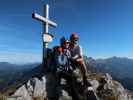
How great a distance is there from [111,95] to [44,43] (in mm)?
5793

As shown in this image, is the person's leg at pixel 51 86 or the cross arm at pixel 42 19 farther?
the cross arm at pixel 42 19

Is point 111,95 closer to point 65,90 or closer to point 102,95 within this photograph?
point 102,95

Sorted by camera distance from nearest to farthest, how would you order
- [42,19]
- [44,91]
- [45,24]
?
[44,91] < [42,19] < [45,24]

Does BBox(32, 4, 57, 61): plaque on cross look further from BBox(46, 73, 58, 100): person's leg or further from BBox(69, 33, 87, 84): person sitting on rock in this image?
BBox(69, 33, 87, 84): person sitting on rock

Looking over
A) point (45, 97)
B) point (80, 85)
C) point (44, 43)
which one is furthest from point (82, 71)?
point (44, 43)

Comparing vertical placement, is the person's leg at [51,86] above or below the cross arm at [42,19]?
below

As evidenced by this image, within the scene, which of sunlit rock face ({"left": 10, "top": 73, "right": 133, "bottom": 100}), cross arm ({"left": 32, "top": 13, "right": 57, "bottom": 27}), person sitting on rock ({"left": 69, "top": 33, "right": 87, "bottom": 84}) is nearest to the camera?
sunlit rock face ({"left": 10, "top": 73, "right": 133, "bottom": 100})

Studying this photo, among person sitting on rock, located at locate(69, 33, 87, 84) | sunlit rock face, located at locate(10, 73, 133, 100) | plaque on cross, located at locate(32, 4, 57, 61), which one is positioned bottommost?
sunlit rock face, located at locate(10, 73, 133, 100)

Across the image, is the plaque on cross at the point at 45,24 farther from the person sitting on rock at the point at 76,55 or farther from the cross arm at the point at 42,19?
the person sitting on rock at the point at 76,55

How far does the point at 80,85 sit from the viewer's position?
11836 millimetres

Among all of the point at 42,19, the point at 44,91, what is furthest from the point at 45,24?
the point at 44,91

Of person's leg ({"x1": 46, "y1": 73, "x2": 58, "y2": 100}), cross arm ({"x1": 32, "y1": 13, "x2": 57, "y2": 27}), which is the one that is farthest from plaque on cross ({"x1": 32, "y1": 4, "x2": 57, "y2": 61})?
person's leg ({"x1": 46, "y1": 73, "x2": 58, "y2": 100})

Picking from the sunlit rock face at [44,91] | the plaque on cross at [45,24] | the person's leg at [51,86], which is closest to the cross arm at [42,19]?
the plaque on cross at [45,24]

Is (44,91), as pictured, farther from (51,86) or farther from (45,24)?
(45,24)
